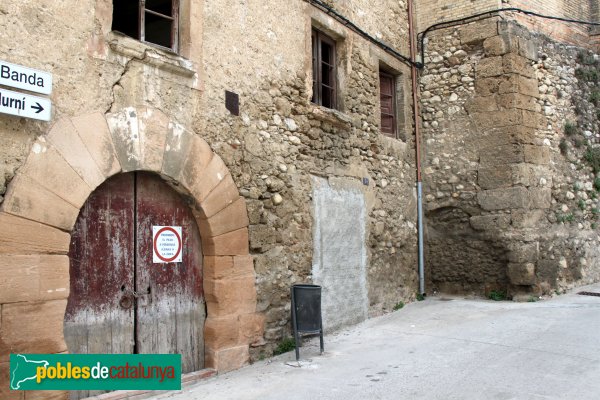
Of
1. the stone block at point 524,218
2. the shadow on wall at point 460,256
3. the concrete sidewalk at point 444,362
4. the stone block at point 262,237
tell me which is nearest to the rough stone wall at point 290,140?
the stone block at point 262,237

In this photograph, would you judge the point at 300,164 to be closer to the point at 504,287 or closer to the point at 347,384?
the point at 347,384

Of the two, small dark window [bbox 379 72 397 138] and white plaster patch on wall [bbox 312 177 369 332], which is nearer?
white plaster patch on wall [bbox 312 177 369 332]

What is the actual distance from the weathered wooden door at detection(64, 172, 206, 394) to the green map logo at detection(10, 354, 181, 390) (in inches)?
3.8

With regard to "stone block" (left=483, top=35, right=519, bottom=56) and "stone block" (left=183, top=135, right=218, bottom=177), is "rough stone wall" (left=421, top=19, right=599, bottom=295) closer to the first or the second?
"stone block" (left=483, top=35, right=519, bottom=56)

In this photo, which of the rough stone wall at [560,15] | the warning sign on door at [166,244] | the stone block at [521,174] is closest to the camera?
the warning sign on door at [166,244]

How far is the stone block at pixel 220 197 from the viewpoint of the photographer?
4816mm

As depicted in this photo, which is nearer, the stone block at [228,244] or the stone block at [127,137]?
the stone block at [127,137]

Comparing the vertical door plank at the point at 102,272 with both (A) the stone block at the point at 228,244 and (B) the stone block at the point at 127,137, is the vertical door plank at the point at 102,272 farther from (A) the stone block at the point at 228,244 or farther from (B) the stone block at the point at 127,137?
(A) the stone block at the point at 228,244

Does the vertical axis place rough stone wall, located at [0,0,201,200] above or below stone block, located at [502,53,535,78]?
below

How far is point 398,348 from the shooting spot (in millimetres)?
5555

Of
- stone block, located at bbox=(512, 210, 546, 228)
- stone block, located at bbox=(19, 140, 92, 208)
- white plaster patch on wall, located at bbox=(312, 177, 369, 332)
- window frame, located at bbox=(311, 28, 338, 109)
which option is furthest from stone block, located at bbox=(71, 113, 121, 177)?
stone block, located at bbox=(512, 210, 546, 228)

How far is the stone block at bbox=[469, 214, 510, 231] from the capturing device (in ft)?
25.4

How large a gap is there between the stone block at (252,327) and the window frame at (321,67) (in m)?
2.78

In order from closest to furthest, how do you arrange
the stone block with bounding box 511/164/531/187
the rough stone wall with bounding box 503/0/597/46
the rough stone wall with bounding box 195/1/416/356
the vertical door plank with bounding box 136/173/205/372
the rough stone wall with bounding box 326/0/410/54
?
the vertical door plank with bounding box 136/173/205/372 → the rough stone wall with bounding box 195/1/416/356 → the rough stone wall with bounding box 326/0/410/54 → the stone block with bounding box 511/164/531/187 → the rough stone wall with bounding box 503/0/597/46
